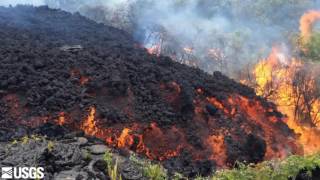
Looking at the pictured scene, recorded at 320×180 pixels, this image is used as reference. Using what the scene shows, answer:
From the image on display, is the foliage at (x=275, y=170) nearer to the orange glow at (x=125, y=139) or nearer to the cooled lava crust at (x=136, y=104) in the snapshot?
the cooled lava crust at (x=136, y=104)

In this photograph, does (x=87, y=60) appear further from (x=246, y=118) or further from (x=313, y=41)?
(x=313, y=41)

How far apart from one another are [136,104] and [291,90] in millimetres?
14306

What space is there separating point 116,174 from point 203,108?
7476mm

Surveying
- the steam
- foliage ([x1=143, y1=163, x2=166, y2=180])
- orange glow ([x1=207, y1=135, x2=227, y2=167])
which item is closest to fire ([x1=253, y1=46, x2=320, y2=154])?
the steam

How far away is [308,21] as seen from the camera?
119ft

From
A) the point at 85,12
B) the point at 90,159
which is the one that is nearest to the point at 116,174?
the point at 90,159

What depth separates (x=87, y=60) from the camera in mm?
16453

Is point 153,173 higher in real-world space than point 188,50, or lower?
lower

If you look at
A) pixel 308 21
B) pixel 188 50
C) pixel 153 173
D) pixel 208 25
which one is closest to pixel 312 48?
pixel 308 21

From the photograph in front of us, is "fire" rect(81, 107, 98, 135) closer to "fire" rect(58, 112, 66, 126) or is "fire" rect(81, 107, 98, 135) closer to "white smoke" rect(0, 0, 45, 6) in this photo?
"fire" rect(58, 112, 66, 126)

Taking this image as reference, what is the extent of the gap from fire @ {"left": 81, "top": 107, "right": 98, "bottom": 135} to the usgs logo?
13.8 ft

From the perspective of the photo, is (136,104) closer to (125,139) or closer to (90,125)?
(125,139)

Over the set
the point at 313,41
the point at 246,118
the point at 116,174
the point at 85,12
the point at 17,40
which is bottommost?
the point at 116,174

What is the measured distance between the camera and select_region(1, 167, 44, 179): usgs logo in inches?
352
